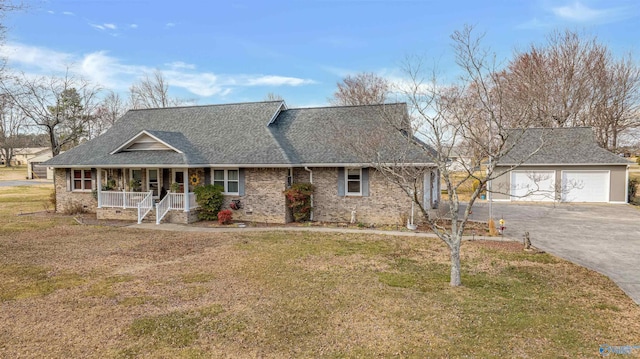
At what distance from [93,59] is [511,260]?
24328 millimetres

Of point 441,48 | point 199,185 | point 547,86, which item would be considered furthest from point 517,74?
point 199,185

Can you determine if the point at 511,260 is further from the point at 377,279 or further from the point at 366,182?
the point at 366,182

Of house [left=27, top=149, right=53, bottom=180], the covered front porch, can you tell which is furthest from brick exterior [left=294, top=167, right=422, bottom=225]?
house [left=27, top=149, right=53, bottom=180]

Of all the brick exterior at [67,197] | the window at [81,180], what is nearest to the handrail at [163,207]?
the brick exterior at [67,197]

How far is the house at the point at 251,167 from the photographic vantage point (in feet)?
54.3

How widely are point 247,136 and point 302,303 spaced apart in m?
13.2

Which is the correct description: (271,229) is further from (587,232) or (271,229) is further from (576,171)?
A: (576,171)

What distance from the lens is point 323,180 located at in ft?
56.3

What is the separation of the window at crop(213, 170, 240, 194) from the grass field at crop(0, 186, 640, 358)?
5883 millimetres

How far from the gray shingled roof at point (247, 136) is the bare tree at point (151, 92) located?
23.9 m

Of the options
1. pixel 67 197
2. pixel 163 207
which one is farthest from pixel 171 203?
pixel 67 197

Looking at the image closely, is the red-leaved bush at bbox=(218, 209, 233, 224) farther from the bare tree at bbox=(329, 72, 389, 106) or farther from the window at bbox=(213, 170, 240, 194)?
the bare tree at bbox=(329, 72, 389, 106)

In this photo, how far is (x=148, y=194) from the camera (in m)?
17.7

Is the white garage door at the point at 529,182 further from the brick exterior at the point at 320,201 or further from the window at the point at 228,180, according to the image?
the window at the point at 228,180
